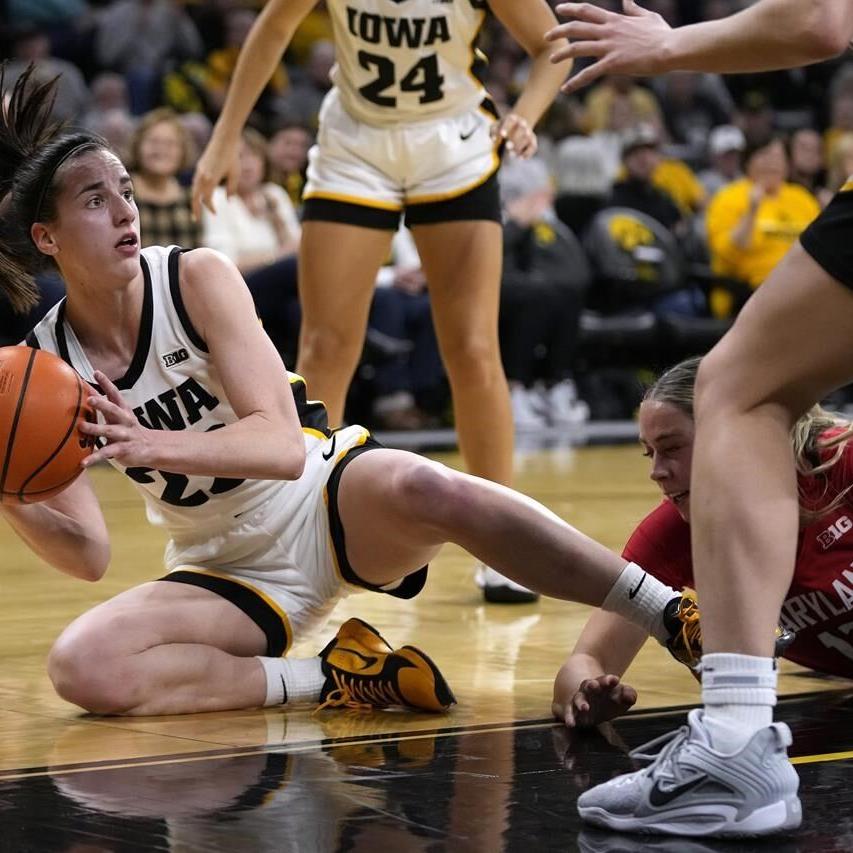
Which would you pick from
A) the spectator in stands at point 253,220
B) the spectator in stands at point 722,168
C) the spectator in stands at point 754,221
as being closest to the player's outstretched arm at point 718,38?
the spectator in stands at point 253,220

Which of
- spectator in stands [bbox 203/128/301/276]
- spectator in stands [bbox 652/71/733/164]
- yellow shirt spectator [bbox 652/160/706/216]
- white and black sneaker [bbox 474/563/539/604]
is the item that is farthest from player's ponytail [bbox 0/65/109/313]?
spectator in stands [bbox 652/71/733/164]

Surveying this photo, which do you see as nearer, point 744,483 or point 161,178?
point 744,483

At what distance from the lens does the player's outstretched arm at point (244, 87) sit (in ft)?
16.6

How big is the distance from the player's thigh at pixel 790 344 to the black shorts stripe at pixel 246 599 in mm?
1388

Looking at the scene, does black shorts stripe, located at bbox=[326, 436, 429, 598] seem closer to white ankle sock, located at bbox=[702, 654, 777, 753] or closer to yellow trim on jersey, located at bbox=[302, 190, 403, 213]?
white ankle sock, located at bbox=[702, 654, 777, 753]

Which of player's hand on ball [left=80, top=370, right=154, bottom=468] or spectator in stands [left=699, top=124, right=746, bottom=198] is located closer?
player's hand on ball [left=80, top=370, right=154, bottom=468]

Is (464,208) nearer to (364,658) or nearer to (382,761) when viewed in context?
(364,658)

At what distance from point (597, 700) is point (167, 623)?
0.89m

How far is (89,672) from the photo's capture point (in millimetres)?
3375

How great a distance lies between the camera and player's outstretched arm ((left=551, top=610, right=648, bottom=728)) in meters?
3.17

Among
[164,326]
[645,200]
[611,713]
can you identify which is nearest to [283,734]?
[611,713]

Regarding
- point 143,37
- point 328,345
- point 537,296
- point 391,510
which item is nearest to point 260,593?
point 391,510

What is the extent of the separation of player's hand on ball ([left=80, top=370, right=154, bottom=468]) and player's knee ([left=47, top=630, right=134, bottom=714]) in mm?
471

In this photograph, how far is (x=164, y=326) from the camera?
3.47m
